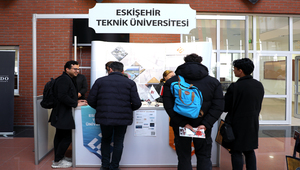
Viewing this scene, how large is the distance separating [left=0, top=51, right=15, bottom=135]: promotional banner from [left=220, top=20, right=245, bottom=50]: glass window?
17.3 ft

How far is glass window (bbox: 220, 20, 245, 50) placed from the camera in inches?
241

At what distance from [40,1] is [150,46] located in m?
3.18

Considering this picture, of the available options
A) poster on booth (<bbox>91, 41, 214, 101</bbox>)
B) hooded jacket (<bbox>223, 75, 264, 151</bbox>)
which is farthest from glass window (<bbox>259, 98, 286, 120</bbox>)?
hooded jacket (<bbox>223, 75, 264, 151</bbox>)

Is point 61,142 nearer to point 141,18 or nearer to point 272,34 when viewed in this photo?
point 141,18

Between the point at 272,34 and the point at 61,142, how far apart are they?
6.12m

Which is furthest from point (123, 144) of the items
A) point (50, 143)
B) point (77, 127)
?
point (50, 143)

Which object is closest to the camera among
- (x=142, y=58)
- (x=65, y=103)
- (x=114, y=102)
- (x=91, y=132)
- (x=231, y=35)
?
(x=114, y=102)

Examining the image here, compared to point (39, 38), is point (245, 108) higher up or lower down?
lower down

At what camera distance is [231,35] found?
6.20m

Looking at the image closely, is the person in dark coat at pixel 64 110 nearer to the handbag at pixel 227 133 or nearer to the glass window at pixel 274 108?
the handbag at pixel 227 133

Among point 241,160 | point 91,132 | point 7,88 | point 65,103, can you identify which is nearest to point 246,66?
point 241,160

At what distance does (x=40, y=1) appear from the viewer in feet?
19.0

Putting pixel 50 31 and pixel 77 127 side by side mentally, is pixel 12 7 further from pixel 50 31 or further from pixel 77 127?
pixel 77 127

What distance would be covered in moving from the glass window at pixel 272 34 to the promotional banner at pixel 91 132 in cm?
525
